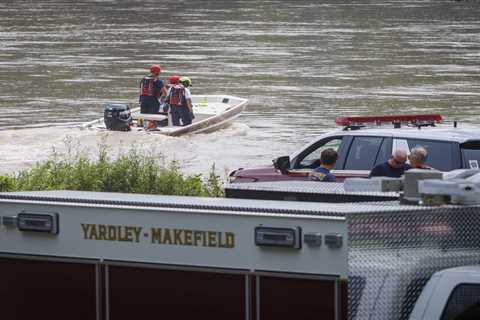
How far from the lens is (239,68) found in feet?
176

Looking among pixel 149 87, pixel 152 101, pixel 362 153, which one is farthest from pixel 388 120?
pixel 152 101

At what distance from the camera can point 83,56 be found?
5991 centimetres

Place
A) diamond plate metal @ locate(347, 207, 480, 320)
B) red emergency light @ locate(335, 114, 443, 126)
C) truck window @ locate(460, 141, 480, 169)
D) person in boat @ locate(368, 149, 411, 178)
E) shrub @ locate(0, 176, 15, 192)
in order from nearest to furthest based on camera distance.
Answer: diamond plate metal @ locate(347, 207, 480, 320)
person in boat @ locate(368, 149, 411, 178)
truck window @ locate(460, 141, 480, 169)
shrub @ locate(0, 176, 15, 192)
red emergency light @ locate(335, 114, 443, 126)

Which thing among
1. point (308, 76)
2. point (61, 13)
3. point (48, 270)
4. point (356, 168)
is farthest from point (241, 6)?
point (48, 270)

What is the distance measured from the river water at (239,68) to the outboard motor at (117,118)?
0.26 metres

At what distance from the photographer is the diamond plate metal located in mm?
5891

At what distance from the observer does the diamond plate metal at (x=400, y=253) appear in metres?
5.89

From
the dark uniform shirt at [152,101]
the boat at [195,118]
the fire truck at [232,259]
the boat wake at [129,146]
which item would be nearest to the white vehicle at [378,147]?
the fire truck at [232,259]

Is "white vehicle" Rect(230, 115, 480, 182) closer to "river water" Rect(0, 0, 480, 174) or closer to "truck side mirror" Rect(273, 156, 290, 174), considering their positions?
"truck side mirror" Rect(273, 156, 290, 174)

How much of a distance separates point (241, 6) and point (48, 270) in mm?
96701

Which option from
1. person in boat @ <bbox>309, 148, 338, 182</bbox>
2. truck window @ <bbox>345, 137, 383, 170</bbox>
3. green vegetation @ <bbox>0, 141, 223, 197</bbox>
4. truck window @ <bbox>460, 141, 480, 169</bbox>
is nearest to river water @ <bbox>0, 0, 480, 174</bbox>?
green vegetation @ <bbox>0, 141, 223, 197</bbox>

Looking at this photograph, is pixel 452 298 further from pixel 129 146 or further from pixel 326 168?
pixel 129 146

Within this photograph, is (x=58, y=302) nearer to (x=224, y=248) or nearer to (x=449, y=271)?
(x=224, y=248)

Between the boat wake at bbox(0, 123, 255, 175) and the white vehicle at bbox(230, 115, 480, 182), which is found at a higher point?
the white vehicle at bbox(230, 115, 480, 182)
